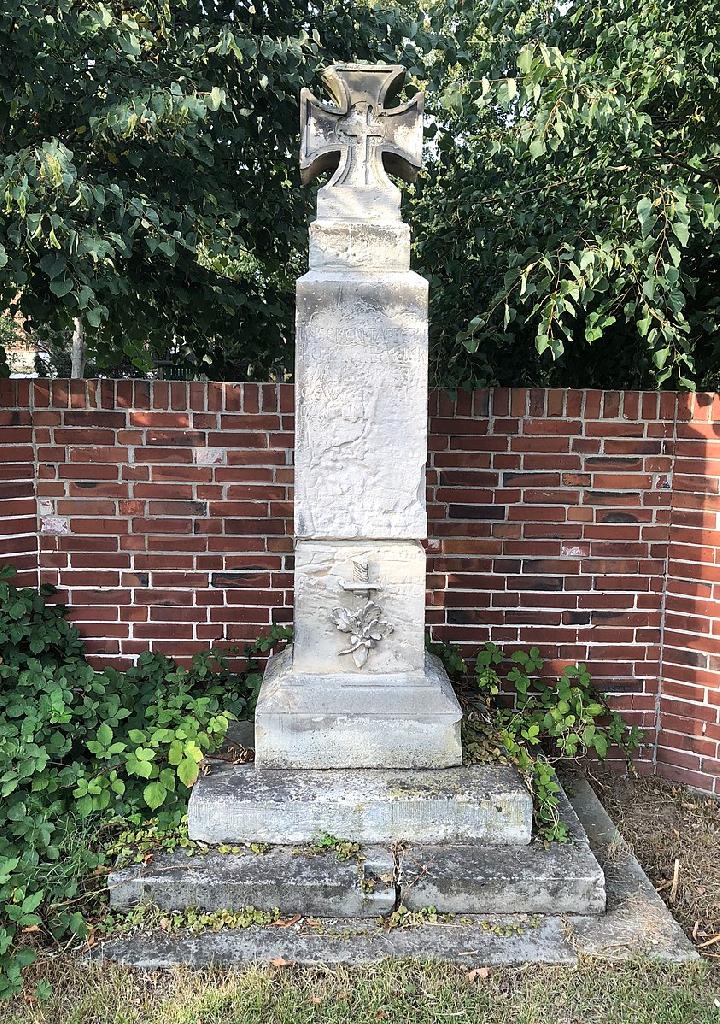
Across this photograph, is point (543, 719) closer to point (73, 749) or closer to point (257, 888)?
point (257, 888)

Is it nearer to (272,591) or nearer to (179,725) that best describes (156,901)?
(179,725)

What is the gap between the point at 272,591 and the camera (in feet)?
11.0

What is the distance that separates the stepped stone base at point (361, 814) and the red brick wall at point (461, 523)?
96 cm

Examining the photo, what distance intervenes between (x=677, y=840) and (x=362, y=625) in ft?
→ 5.02

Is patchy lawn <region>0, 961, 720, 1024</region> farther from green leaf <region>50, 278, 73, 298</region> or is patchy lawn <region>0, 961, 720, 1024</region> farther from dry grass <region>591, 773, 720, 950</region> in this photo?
green leaf <region>50, 278, 73, 298</region>

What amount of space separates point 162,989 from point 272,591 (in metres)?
1.56

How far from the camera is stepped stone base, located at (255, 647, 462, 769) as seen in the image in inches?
104

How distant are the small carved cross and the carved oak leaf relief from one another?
1.43 metres

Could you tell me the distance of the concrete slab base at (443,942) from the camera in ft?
7.46

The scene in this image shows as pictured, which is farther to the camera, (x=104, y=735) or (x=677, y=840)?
(x=677, y=840)

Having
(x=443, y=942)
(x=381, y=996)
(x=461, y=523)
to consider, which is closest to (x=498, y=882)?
(x=443, y=942)

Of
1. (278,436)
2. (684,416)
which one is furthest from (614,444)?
(278,436)

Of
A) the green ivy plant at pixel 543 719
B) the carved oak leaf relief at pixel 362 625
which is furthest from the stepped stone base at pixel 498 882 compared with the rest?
the carved oak leaf relief at pixel 362 625

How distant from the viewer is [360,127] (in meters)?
2.56
